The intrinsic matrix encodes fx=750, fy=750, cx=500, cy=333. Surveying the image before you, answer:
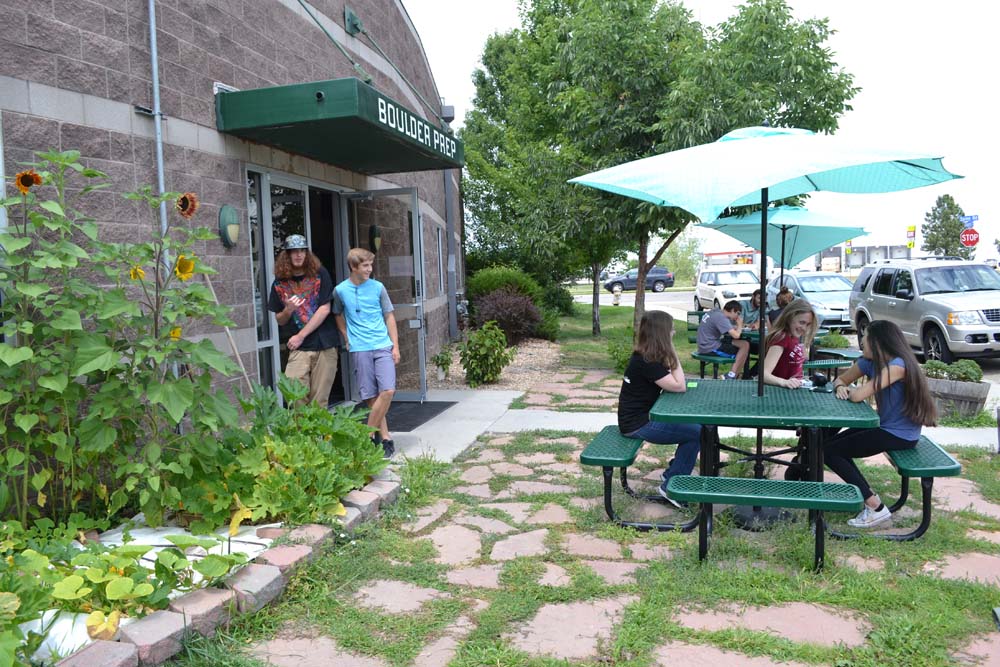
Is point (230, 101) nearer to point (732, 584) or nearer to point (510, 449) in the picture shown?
point (510, 449)

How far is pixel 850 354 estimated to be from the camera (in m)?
8.85

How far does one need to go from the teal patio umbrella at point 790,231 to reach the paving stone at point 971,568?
4966mm

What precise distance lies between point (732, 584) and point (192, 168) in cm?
444

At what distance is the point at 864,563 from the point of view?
390 cm

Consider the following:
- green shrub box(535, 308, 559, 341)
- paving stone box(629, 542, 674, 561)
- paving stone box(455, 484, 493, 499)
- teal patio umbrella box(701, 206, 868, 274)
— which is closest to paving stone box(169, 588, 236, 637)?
paving stone box(629, 542, 674, 561)

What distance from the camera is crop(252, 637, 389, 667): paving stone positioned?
299 cm

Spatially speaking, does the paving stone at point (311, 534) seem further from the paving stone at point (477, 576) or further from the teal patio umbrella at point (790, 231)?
the teal patio umbrella at point (790, 231)

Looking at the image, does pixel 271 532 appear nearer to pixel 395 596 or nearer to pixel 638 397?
pixel 395 596

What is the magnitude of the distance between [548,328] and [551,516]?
34.4 ft

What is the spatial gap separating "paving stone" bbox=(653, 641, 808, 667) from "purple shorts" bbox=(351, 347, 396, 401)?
3.34 metres

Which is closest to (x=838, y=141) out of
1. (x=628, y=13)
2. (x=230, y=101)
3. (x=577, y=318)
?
(x=230, y=101)

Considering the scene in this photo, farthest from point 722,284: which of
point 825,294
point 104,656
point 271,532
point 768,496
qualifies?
point 104,656

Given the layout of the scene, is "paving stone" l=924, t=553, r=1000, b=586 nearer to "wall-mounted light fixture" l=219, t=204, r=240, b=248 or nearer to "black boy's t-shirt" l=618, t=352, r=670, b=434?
"black boy's t-shirt" l=618, t=352, r=670, b=434

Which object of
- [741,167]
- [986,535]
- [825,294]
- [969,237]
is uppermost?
[969,237]
